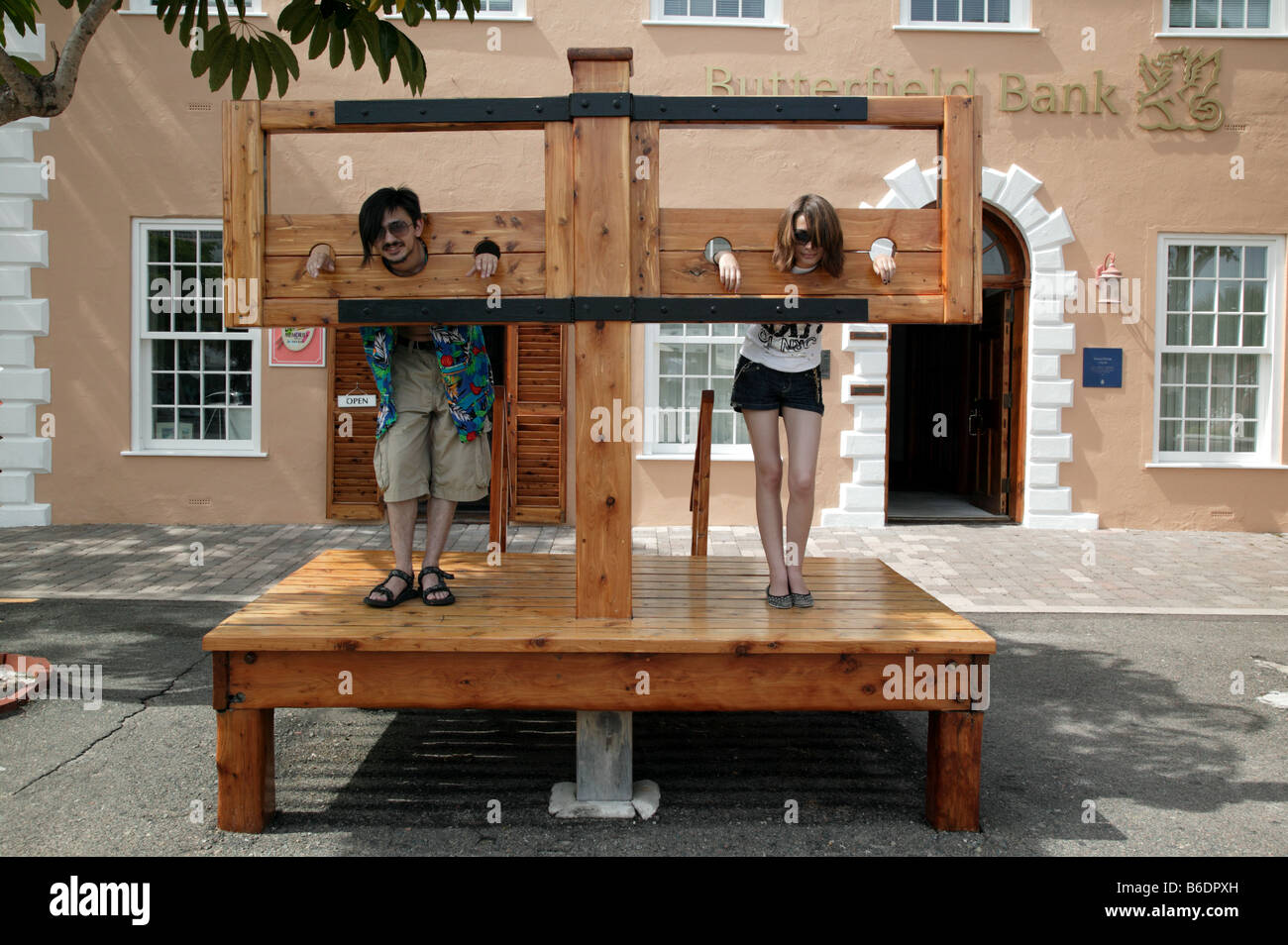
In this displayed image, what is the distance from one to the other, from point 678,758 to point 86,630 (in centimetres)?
404

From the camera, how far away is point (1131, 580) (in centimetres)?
843

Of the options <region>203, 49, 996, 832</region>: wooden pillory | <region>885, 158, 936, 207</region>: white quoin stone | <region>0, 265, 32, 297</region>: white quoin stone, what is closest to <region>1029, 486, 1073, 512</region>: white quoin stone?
<region>885, 158, 936, 207</region>: white quoin stone

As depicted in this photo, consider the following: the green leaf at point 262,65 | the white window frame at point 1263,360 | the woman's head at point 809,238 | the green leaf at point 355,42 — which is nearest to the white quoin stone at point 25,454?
the green leaf at point 262,65

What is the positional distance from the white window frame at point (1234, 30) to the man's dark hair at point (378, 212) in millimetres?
9789

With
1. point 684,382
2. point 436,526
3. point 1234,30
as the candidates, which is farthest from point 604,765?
point 1234,30

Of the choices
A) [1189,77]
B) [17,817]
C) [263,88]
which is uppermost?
[1189,77]

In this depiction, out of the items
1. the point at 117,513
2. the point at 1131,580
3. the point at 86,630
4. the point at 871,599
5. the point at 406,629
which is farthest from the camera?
the point at 117,513

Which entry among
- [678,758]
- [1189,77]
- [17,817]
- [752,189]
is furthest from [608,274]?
[1189,77]

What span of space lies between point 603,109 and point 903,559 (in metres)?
6.26

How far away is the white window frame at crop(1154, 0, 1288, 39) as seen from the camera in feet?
35.1

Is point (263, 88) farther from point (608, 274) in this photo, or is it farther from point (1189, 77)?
point (1189, 77)

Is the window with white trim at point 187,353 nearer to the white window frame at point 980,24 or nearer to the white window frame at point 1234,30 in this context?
the white window frame at point 980,24

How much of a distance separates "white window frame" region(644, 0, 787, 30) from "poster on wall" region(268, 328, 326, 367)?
4563 mm

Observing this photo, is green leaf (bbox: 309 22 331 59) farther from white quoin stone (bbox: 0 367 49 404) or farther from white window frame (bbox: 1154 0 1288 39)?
white window frame (bbox: 1154 0 1288 39)
